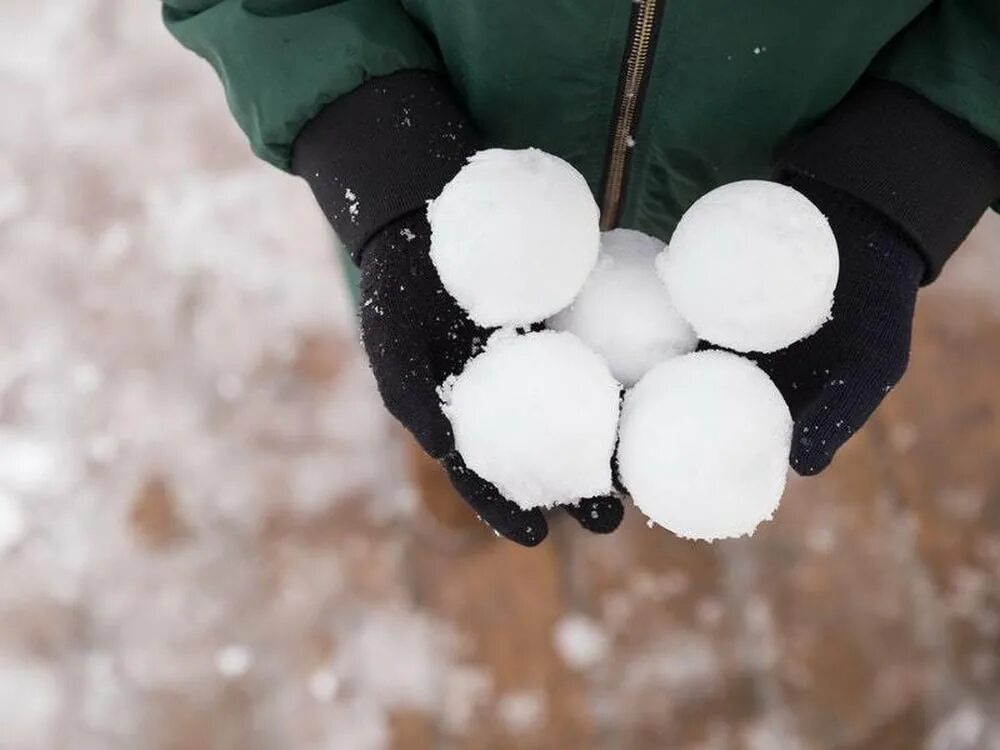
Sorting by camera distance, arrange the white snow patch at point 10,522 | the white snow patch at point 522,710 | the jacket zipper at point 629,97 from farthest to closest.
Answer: the white snow patch at point 10,522 < the white snow patch at point 522,710 < the jacket zipper at point 629,97

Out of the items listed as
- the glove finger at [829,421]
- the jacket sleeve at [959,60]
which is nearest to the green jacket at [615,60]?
the jacket sleeve at [959,60]

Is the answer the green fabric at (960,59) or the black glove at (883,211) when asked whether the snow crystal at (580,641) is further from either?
the green fabric at (960,59)

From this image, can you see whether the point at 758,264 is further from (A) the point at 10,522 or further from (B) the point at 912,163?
(A) the point at 10,522

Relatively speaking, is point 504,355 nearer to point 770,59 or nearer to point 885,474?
point 770,59

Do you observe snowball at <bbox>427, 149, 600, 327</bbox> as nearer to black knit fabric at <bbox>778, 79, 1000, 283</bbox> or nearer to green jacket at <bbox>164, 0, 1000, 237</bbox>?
green jacket at <bbox>164, 0, 1000, 237</bbox>

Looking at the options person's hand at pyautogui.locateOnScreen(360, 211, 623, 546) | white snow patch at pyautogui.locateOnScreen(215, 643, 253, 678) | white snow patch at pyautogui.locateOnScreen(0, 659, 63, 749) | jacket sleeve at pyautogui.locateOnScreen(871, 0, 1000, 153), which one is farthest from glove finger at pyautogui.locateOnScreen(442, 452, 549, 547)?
white snow patch at pyautogui.locateOnScreen(0, 659, 63, 749)

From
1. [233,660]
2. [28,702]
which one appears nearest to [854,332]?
[233,660]
